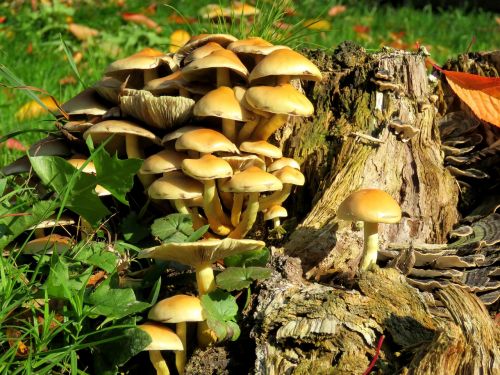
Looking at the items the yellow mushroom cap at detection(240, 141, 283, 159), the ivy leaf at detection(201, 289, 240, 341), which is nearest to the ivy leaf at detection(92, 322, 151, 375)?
the ivy leaf at detection(201, 289, 240, 341)

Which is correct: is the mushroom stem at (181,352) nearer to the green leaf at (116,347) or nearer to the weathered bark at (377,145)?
the green leaf at (116,347)

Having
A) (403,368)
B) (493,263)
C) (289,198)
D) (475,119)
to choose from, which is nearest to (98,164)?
(289,198)

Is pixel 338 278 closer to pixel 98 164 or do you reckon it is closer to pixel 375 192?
pixel 375 192

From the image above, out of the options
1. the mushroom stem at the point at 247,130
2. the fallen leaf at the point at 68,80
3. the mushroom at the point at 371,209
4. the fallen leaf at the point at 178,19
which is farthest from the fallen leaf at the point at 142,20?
the mushroom at the point at 371,209

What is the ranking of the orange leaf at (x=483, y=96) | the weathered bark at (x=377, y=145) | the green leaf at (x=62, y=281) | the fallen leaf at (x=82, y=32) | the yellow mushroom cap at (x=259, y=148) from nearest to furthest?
the green leaf at (x=62, y=281) → the yellow mushroom cap at (x=259, y=148) → the weathered bark at (x=377, y=145) → the orange leaf at (x=483, y=96) → the fallen leaf at (x=82, y=32)

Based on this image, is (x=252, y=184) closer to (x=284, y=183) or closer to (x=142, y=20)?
(x=284, y=183)

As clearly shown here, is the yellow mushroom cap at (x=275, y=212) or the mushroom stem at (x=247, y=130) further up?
→ the mushroom stem at (x=247, y=130)

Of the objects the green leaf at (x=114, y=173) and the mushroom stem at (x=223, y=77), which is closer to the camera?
the green leaf at (x=114, y=173)
